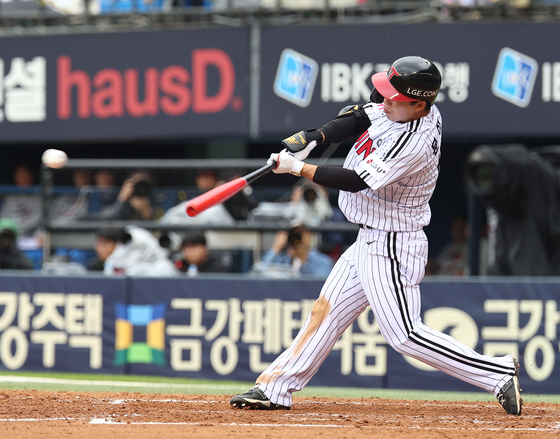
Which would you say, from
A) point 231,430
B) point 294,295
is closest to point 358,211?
point 231,430

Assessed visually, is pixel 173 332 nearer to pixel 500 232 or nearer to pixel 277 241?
pixel 277 241

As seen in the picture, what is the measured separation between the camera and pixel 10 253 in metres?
8.95

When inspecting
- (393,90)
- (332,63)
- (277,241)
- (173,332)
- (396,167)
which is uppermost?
(332,63)

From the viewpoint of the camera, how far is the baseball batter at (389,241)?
13.9 ft

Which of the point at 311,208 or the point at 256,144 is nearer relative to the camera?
the point at 311,208

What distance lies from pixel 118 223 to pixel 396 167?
541 centimetres

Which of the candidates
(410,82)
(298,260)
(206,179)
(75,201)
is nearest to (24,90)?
(75,201)

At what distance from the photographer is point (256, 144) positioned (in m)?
12.4

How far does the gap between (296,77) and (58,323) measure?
410 cm

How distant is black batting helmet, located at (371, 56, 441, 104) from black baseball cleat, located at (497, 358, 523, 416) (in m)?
1.45

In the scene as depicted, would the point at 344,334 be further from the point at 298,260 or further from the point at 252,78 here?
the point at 252,78

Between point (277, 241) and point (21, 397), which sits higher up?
point (277, 241)

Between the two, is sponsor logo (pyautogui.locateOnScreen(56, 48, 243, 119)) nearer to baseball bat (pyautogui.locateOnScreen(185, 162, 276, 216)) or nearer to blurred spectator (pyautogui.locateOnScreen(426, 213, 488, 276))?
blurred spectator (pyautogui.locateOnScreen(426, 213, 488, 276))

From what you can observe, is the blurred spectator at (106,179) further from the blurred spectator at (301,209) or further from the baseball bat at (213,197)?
the baseball bat at (213,197)
